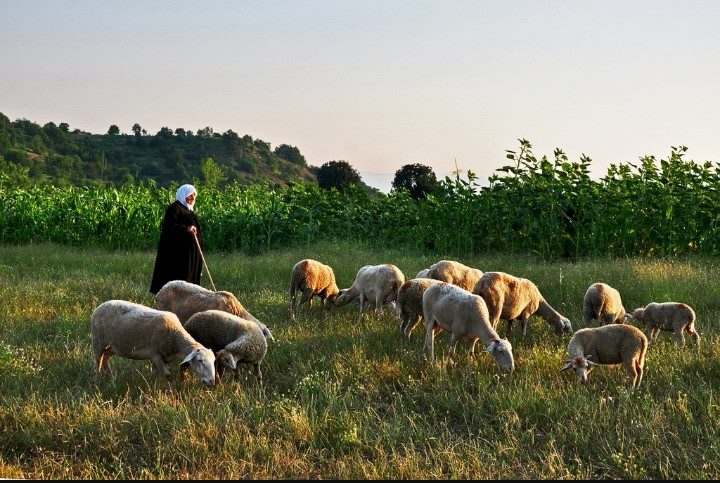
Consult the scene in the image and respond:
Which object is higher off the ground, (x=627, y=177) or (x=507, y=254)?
(x=627, y=177)

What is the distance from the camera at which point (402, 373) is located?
8180mm

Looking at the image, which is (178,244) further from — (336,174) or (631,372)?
(336,174)

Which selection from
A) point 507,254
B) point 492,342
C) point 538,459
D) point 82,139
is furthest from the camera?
point 82,139

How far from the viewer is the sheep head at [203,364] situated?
734cm

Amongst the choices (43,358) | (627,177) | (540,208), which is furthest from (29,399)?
(627,177)

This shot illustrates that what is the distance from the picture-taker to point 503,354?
8.12 m

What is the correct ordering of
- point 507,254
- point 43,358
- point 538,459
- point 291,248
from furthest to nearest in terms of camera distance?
Result: point 291,248
point 507,254
point 43,358
point 538,459

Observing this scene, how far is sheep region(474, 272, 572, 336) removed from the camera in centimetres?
977

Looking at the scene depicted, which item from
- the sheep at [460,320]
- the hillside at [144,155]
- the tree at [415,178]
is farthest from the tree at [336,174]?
the sheep at [460,320]

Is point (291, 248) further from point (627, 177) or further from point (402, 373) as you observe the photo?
point (402, 373)

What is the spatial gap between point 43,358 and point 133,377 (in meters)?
1.64

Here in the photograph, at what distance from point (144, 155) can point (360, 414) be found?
2905 inches

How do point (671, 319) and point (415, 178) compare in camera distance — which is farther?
point (415, 178)

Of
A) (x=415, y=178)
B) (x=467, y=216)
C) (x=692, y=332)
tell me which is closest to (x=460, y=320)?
(x=692, y=332)
